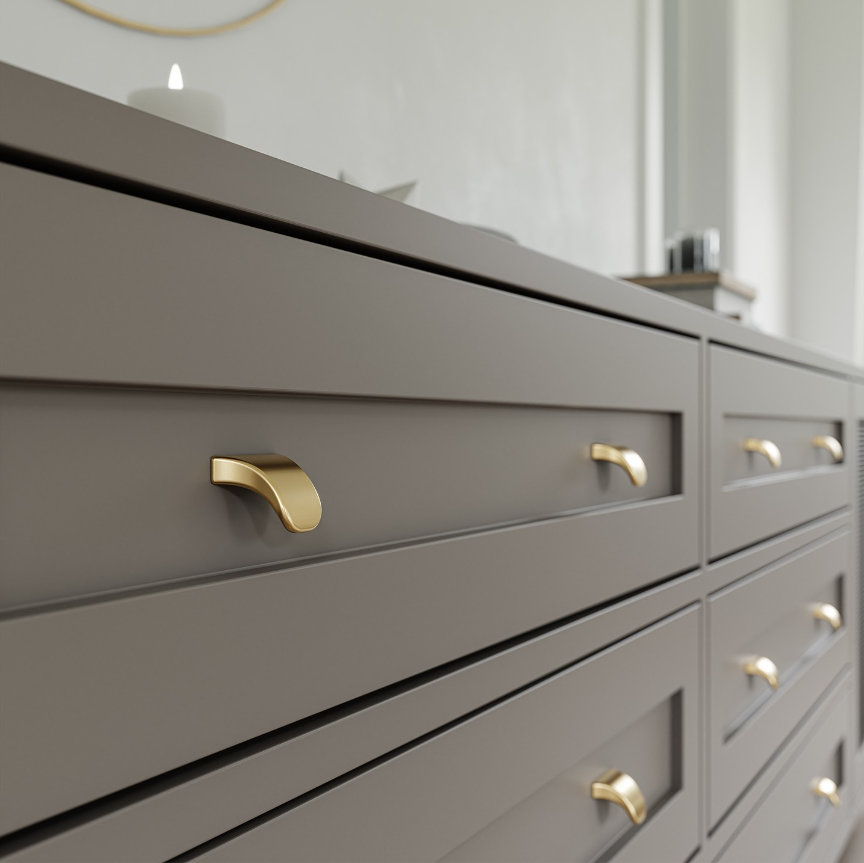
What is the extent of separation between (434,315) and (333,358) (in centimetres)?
8

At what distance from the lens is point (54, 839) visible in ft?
0.87

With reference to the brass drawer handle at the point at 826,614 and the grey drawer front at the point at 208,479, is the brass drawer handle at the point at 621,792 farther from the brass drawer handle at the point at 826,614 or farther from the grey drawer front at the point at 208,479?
the brass drawer handle at the point at 826,614

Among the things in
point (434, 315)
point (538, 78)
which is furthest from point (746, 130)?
point (434, 315)

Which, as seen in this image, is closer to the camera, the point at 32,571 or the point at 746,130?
the point at 32,571

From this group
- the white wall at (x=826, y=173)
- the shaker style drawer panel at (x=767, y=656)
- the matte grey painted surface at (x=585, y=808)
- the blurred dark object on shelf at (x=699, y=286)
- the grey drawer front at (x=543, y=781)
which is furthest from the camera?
the white wall at (x=826, y=173)

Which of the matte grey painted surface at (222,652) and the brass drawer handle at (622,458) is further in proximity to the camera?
the brass drawer handle at (622,458)

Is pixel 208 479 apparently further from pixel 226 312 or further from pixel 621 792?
pixel 621 792

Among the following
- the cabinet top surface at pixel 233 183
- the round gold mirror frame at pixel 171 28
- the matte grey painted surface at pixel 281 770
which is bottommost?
the matte grey painted surface at pixel 281 770

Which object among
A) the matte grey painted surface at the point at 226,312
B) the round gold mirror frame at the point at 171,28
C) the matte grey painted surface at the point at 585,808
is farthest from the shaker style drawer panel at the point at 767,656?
the round gold mirror frame at the point at 171,28

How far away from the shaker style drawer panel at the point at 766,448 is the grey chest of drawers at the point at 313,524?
0.11 metres

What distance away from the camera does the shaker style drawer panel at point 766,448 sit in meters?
0.80

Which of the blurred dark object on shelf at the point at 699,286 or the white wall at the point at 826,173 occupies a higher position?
the white wall at the point at 826,173

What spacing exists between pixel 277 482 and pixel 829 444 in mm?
1038

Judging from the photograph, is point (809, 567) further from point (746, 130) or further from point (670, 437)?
point (746, 130)
